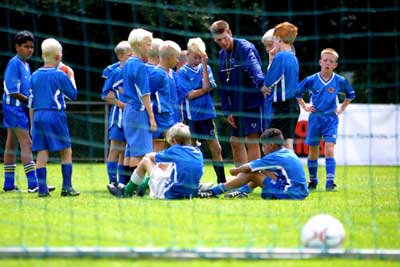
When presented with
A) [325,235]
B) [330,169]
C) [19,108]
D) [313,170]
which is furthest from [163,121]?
[325,235]

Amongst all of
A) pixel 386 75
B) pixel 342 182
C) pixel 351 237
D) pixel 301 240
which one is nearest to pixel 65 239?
pixel 301 240

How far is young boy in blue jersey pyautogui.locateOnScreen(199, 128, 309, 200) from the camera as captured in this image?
1029 centimetres

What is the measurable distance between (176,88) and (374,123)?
303 inches

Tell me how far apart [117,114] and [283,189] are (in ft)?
8.53

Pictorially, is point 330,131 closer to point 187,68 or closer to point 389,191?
point 389,191

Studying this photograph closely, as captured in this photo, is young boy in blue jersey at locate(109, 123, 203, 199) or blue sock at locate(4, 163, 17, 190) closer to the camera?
young boy in blue jersey at locate(109, 123, 203, 199)

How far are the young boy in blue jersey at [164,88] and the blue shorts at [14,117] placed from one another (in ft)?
5.62

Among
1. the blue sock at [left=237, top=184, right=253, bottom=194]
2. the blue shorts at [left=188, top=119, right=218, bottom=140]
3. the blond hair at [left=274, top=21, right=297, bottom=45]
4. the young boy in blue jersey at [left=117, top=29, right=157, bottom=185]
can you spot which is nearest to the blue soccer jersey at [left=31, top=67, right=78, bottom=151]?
the young boy in blue jersey at [left=117, top=29, right=157, bottom=185]

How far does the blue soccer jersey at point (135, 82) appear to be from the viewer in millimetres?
10867

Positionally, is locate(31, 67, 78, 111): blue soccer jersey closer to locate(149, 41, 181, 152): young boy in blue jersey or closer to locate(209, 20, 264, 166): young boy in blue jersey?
locate(149, 41, 181, 152): young boy in blue jersey

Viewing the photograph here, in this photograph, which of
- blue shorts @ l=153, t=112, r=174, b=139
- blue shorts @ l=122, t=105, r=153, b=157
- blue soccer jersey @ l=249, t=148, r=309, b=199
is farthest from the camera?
blue shorts @ l=153, t=112, r=174, b=139

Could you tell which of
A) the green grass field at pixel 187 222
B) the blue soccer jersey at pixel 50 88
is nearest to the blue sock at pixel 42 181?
the green grass field at pixel 187 222

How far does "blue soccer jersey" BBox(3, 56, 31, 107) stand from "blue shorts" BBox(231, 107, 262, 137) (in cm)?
264

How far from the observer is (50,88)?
10.9 metres
